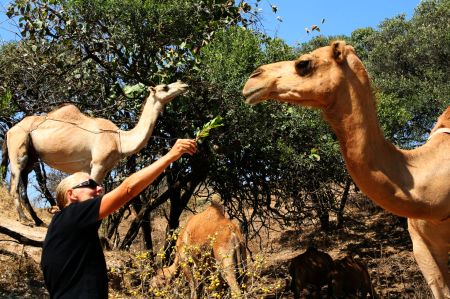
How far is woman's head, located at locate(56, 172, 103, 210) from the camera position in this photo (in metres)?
3.52

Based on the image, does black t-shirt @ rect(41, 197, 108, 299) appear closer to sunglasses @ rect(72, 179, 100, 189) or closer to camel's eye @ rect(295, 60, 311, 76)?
sunglasses @ rect(72, 179, 100, 189)

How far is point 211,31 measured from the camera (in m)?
9.98

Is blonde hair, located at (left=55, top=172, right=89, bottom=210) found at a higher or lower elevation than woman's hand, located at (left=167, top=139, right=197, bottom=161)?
lower

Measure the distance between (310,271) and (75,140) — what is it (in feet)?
15.5

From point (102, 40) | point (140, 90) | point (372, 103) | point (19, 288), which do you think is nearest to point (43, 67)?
point (102, 40)

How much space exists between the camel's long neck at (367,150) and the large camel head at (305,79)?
107 millimetres

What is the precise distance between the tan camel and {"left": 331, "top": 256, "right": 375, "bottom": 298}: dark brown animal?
210 inches

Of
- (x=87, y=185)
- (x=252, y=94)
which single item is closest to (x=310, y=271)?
(x=252, y=94)

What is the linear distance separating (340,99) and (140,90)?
16.2ft

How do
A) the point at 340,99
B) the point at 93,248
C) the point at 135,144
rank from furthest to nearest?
the point at 135,144, the point at 340,99, the point at 93,248

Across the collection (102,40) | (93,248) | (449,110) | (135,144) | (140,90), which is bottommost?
(93,248)

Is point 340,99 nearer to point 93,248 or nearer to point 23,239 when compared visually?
point 93,248

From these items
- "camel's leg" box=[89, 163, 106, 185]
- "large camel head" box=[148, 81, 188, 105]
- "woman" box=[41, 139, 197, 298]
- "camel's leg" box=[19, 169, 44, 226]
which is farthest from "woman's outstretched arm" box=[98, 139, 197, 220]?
"camel's leg" box=[19, 169, 44, 226]

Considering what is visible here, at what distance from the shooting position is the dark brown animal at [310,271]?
10.2 meters
